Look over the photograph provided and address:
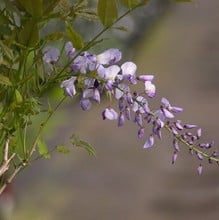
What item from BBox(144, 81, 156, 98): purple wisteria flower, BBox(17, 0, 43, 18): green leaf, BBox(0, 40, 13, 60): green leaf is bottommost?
BBox(0, 40, 13, 60): green leaf

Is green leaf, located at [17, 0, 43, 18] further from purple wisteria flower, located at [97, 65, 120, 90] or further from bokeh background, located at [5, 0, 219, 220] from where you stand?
bokeh background, located at [5, 0, 219, 220]

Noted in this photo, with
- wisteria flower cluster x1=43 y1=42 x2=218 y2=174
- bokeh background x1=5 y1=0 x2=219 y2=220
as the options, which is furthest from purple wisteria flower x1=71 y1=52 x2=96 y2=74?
bokeh background x1=5 y1=0 x2=219 y2=220

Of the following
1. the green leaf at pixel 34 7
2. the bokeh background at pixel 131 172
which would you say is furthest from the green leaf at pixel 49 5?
the bokeh background at pixel 131 172

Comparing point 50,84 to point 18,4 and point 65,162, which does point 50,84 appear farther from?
point 65,162

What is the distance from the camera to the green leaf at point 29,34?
59 cm

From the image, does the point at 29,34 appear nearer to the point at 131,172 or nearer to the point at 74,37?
the point at 74,37

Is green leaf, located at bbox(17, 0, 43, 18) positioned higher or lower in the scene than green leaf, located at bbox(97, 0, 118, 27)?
lower

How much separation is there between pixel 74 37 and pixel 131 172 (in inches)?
90.1

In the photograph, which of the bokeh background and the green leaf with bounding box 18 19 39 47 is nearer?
the green leaf with bounding box 18 19 39 47

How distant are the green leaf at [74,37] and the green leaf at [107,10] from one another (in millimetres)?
26

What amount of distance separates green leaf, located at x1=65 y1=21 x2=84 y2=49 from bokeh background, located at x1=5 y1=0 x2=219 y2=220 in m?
1.66

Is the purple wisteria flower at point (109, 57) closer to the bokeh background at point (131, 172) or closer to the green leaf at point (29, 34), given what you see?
the green leaf at point (29, 34)

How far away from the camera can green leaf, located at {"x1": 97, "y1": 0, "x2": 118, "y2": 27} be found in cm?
60

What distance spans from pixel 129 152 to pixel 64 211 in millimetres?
577
